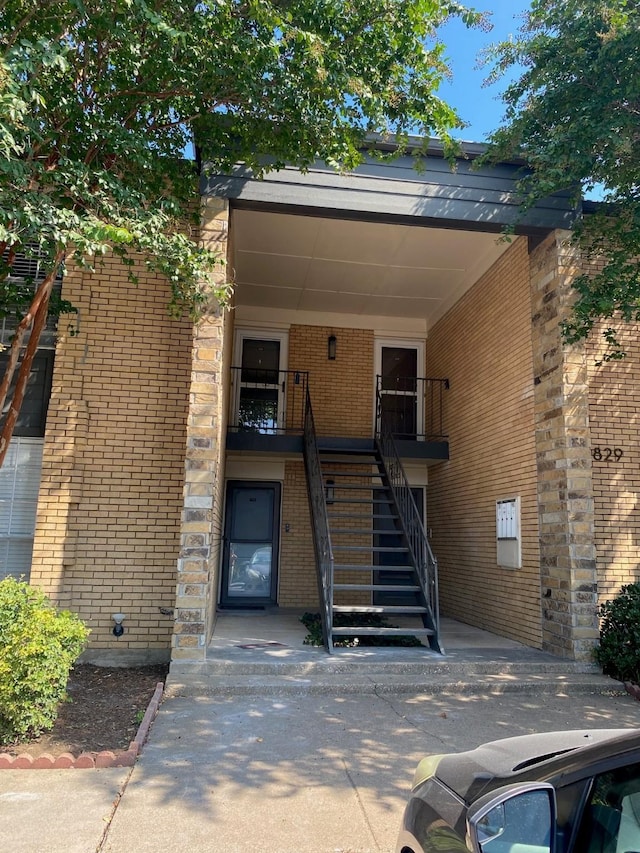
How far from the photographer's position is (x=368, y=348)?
11.4 m

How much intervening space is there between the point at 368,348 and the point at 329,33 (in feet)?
21.3

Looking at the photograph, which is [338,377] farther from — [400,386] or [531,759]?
[531,759]

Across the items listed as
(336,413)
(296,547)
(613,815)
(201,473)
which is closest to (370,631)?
(201,473)

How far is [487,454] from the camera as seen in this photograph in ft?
29.1

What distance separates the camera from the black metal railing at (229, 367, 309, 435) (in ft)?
35.6

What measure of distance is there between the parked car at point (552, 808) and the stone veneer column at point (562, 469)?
5.01 m

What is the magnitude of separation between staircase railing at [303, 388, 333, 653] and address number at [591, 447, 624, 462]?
3.42m

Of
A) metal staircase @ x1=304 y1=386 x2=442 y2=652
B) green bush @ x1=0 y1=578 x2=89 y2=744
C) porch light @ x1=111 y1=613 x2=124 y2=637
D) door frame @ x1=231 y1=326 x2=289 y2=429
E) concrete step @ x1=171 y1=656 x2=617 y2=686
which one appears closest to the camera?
green bush @ x1=0 y1=578 x2=89 y2=744

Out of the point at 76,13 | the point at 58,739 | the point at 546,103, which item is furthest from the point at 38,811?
the point at 546,103

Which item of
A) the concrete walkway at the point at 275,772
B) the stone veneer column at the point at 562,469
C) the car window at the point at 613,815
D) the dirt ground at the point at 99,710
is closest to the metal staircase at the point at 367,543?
the concrete walkway at the point at 275,772

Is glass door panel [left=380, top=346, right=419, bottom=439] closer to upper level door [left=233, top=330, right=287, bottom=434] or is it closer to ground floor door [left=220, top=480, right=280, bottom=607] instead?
upper level door [left=233, top=330, right=287, bottom=434]

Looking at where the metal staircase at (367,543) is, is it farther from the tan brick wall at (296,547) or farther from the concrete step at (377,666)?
the tan brick wall at (296,547)

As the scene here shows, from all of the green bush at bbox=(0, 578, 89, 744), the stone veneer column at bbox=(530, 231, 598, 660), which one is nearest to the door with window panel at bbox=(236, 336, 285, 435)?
the stone veneer column at bbox=(530, 231, 598, 660)

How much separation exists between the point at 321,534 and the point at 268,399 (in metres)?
4.18
